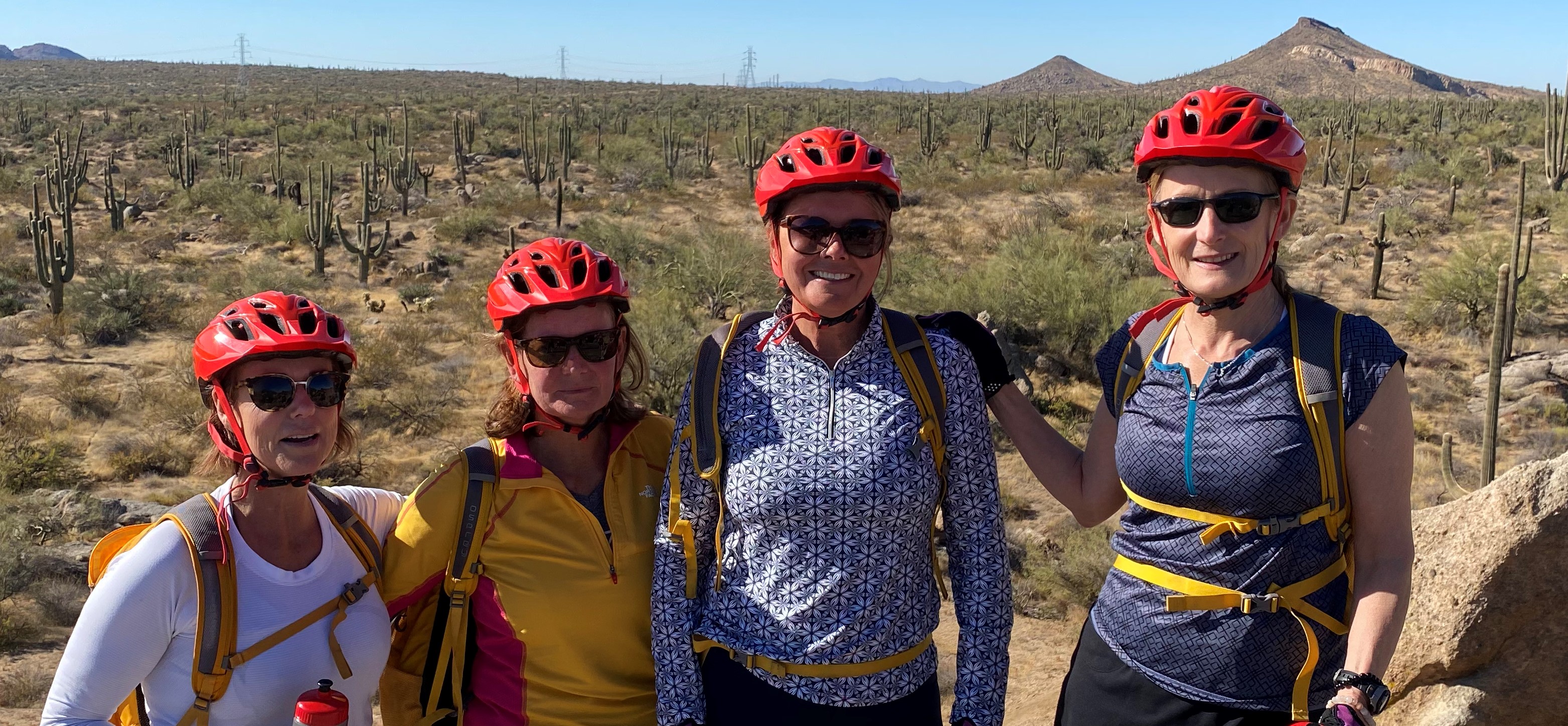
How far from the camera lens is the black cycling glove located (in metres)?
2.36

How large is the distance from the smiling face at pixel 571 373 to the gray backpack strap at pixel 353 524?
0.47 meters

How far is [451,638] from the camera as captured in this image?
235 centimetres

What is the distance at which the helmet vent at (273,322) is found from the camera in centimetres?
226

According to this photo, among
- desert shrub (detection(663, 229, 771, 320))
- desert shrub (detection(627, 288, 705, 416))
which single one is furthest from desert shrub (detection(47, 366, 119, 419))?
desert shrub (detection(663, 229, 771, 320))

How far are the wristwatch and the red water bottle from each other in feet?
6.08

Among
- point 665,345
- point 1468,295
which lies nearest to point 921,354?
point 665,345

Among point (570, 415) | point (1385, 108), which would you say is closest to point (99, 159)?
point (570, 415)

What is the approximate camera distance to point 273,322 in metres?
2.27

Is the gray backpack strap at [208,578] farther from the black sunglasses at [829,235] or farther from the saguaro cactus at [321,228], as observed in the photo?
the saguaro cactus at [321,228]

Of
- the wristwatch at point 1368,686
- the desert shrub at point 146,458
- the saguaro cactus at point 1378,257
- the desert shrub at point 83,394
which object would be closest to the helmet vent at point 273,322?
the wristwatch at point 1368,686

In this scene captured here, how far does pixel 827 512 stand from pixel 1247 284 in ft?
3.16

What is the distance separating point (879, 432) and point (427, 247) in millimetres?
17683

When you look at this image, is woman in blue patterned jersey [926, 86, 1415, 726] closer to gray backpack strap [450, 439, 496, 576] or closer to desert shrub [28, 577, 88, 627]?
gray backpack strap [450, 439, 496, 576]

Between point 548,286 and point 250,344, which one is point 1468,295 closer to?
point 548,286
